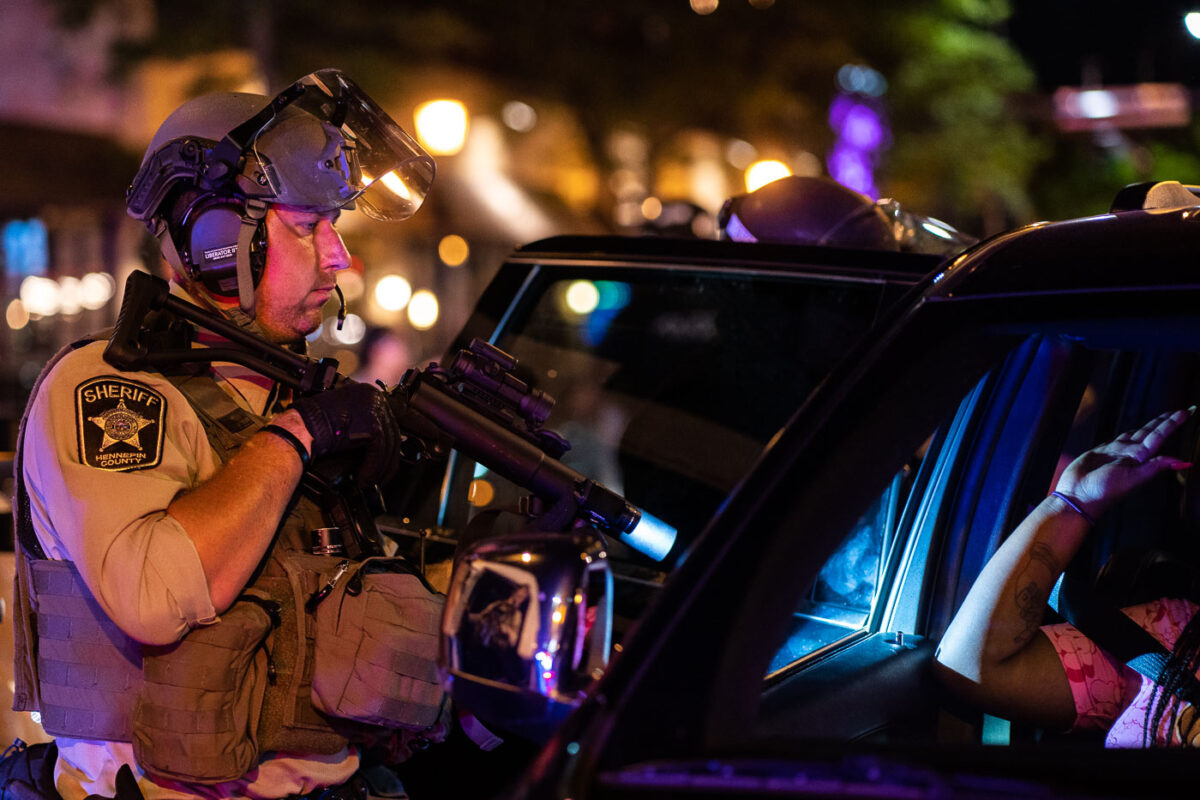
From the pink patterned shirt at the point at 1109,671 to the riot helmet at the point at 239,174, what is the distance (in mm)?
1623

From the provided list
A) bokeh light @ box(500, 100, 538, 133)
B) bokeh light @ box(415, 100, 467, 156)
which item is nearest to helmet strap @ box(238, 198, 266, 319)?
bokeh light @ box(415, 100, 467, 156)

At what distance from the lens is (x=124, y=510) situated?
1868 millimetres

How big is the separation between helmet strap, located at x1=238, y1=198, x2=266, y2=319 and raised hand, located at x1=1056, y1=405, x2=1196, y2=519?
1.56 m

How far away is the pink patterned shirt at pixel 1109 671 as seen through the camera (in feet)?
6.55

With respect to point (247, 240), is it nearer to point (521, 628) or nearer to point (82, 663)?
point (82, 663)

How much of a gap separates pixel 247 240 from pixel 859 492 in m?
1.34

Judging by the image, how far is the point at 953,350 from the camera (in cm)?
162

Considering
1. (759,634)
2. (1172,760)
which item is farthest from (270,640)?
(1172,760)

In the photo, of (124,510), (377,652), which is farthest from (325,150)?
(377,652)

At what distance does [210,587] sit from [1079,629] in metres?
→ 1.50

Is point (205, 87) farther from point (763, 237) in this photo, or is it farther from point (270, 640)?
point (270, 640)

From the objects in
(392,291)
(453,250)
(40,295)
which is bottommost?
(392,291)

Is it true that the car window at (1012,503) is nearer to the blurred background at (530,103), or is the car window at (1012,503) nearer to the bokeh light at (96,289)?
the blurred background at (530,103)

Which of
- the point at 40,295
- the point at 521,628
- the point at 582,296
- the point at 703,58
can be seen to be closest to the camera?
the point at 521,628
